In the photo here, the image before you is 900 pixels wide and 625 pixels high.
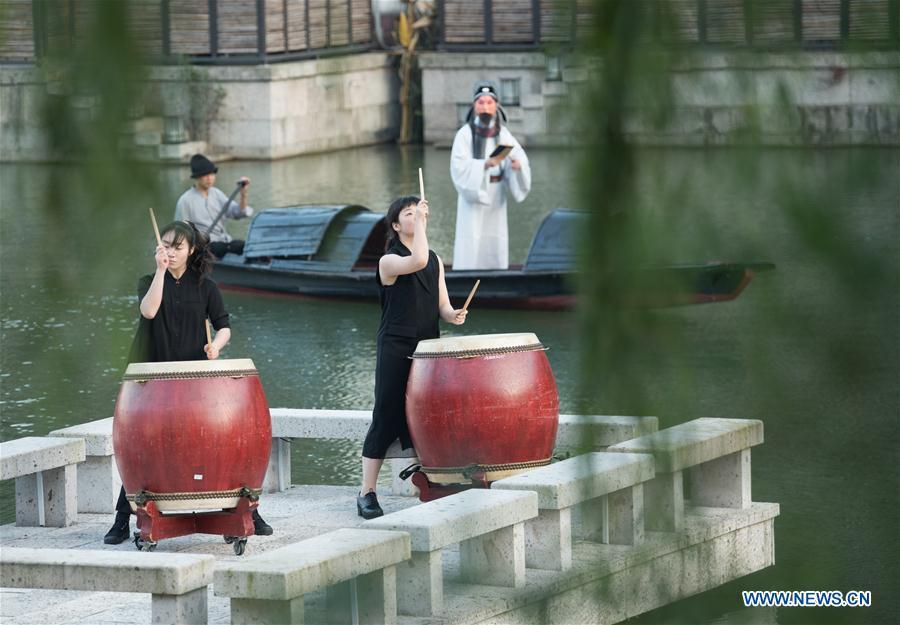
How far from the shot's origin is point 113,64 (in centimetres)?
108

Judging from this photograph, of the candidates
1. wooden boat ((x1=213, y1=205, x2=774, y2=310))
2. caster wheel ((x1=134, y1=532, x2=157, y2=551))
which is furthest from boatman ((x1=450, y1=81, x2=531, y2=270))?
caster wheel ((x1=134, y1=532, x2=157, y2=551))

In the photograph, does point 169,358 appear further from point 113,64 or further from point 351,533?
point 113,64

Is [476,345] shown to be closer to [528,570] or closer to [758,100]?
[528,570]

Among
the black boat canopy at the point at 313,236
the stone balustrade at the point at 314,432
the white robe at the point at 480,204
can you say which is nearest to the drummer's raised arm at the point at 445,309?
the stone balustrade at the point at 314,432

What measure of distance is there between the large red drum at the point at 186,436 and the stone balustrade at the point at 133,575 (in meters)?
1.22

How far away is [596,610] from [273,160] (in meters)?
25.2

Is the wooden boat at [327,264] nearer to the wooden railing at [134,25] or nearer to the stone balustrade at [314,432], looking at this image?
the stone balustrade at [314,432]

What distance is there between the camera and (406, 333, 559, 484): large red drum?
6688mm

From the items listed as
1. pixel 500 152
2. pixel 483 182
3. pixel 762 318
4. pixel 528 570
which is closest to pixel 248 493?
pixel 528 570

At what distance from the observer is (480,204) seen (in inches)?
572

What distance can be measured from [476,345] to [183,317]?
45.0 inches

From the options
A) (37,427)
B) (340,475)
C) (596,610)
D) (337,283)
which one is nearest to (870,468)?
(596,610)

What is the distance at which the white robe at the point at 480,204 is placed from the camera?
46.2 ft

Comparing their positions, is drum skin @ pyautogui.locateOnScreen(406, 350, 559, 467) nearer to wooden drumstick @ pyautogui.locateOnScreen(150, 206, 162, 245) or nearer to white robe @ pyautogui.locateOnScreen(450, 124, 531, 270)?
wooden drumstick @ pyautogui.locateOnScreen(150, 206, 162, 245)
